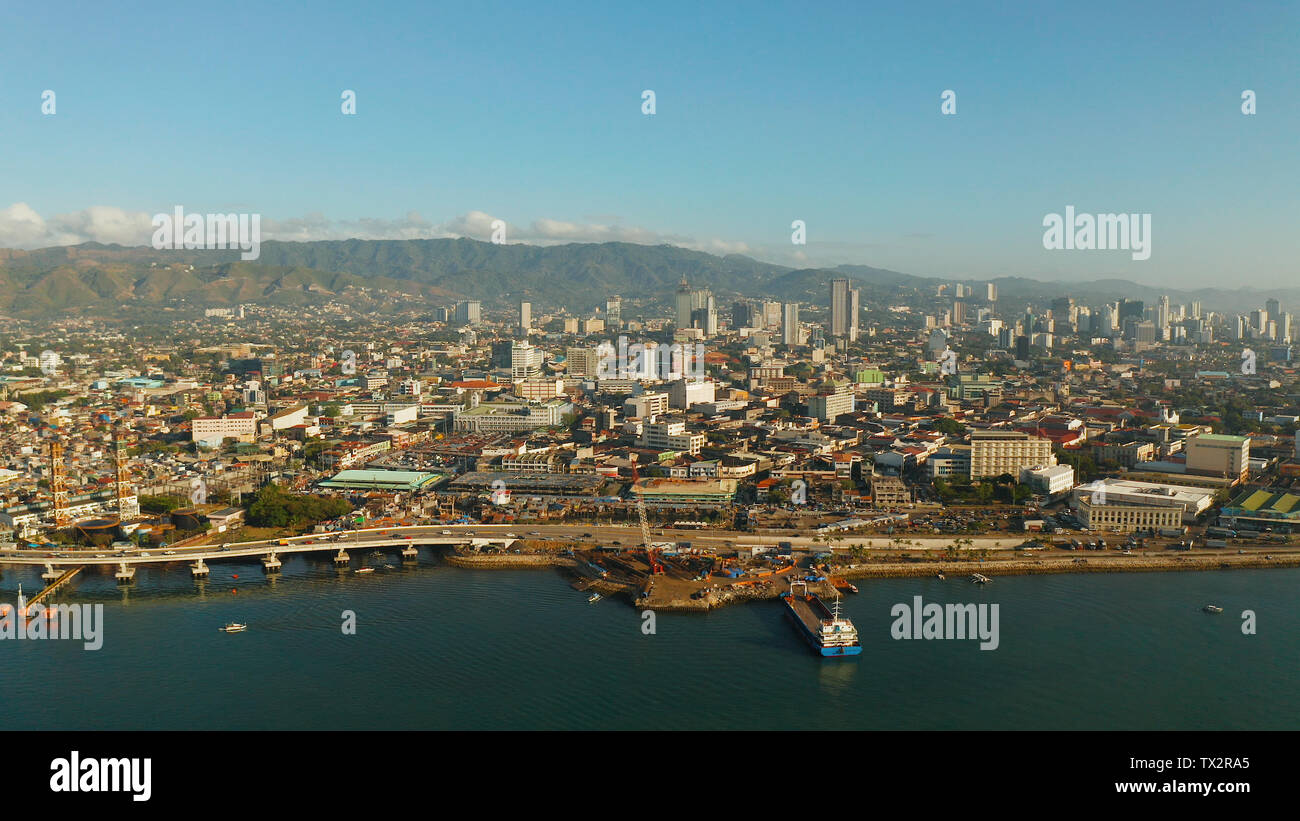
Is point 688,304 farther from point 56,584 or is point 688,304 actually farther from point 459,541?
point 56,584

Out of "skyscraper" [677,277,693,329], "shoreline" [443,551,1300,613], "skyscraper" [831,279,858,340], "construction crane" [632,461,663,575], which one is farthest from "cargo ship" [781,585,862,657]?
"skyscraper" [677,277,693,329]

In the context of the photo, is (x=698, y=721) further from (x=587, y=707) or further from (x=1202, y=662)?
(x=1202, y=662)

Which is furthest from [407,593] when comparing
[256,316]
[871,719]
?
[256,316]

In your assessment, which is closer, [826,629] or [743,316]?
[826,629]

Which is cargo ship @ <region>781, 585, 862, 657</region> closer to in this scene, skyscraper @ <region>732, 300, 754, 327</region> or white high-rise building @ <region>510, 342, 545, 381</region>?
white high-rise building @ <region>510, 342, 545, 381</region>

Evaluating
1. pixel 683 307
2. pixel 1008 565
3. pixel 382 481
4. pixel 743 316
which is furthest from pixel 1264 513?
pixel 743 316

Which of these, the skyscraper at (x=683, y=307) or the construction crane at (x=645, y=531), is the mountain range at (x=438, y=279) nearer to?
the skyscraper at (x=683, y=307)
